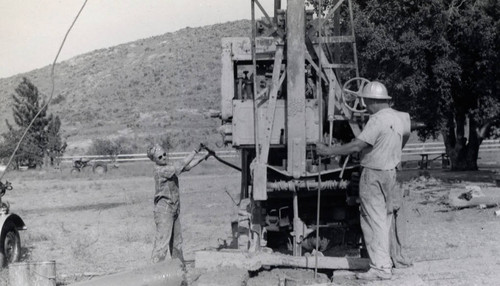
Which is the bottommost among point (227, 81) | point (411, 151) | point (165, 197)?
point (411, 151)

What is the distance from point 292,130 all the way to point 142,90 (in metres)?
64.4

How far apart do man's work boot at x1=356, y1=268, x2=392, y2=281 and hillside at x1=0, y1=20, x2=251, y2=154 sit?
42517mm

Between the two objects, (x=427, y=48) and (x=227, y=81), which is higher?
(x=427, y=48)

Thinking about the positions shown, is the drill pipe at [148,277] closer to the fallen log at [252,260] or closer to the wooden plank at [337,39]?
the fallen log at [252,260]

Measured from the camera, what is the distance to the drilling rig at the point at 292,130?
26.0ft

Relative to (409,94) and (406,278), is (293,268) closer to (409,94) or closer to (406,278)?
(406,278)

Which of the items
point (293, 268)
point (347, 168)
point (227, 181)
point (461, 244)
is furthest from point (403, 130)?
point (227, 181)

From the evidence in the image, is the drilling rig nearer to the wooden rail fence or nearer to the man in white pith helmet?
the man in white pith helmet

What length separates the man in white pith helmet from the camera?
6969mm

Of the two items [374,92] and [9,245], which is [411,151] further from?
[374,92]

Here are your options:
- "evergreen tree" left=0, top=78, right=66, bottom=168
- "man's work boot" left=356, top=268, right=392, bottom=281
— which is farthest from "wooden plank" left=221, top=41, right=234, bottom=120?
"evergreen tree" left=0, top=78, right=66, bottom=168

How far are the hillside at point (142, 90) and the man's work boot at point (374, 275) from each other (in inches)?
1674

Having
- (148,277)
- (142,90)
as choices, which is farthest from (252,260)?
(142,90)

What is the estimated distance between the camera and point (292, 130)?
804 centimetres
